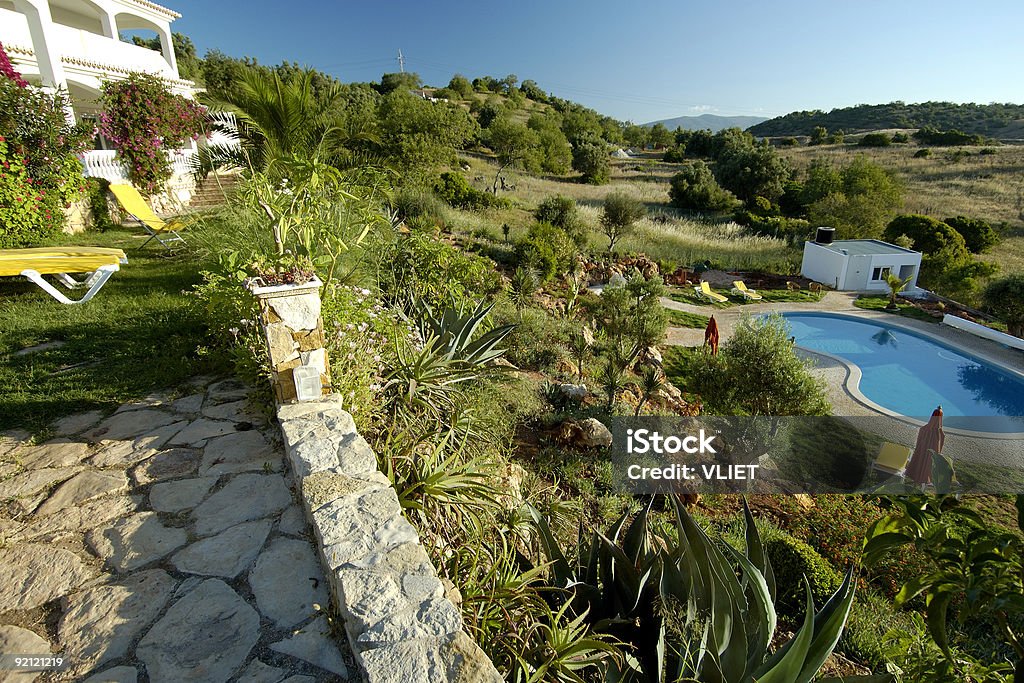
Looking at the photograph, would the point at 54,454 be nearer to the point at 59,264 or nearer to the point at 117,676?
the point at 117,676

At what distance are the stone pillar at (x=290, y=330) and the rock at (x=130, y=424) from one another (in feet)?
2.62

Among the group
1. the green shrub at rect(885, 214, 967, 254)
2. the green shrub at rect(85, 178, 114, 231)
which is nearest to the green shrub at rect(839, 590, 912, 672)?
the green shrub at rect(85, 178, 114, 231)

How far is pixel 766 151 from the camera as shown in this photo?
2969 cm

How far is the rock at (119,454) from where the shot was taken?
8.93 feet

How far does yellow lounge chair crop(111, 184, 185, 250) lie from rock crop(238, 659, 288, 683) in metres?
7.57

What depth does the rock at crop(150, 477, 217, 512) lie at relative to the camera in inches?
94.8

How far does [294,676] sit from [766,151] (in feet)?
112

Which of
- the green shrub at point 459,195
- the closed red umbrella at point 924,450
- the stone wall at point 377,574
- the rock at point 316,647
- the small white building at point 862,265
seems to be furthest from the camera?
the green shrub at point 459,195

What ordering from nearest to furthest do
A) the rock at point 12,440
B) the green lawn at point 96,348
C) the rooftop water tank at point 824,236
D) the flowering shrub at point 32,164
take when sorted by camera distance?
the rock at point 12,440 → the green lawn at point 96,348 → the flowering shrub at point 32,164 → the rooftop water tank at point 824,236

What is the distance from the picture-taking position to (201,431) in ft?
10.1

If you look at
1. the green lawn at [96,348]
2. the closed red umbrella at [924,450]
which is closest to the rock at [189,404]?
the green lawn at [96,348]

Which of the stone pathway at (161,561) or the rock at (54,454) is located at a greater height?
the rock at (54,454)

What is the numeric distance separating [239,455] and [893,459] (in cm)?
777

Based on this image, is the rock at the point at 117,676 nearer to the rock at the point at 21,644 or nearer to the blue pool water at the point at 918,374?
the rock at the point at 21,644
